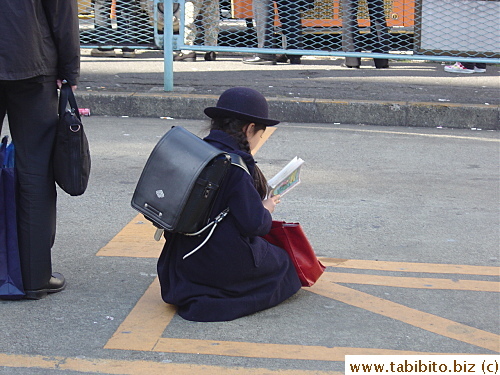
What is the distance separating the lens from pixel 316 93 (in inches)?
323

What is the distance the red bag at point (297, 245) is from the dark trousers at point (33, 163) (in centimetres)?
97

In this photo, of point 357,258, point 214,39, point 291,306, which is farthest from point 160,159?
point 214,39

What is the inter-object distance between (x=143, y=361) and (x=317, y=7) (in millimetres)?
6838

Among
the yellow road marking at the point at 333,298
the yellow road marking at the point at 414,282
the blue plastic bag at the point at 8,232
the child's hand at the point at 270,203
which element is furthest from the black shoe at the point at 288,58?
the blue plastic bag at the point at 8,232

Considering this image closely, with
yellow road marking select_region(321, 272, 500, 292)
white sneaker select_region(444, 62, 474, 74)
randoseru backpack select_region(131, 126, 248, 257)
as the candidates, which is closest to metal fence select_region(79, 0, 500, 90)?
white sneaker select_region(444, 62, 474, 74)

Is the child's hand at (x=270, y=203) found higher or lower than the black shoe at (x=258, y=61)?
lower

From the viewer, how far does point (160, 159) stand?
3.08 meters

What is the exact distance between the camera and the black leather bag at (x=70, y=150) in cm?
327

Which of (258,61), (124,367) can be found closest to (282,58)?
(258,61)

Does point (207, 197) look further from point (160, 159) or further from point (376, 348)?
point (376, 348)

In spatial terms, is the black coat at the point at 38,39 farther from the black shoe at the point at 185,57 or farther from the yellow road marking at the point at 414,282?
the black shoe at the point at 185,57

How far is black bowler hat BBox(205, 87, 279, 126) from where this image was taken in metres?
3.22

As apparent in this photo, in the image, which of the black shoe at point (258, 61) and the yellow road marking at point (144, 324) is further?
the black shoe at point (258, 61)

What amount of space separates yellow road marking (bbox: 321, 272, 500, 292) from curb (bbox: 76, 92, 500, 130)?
3973 mm
